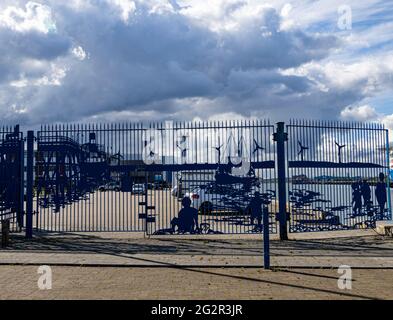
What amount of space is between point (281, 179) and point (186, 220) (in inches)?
121

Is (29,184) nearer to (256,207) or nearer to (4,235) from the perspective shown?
(4,235)

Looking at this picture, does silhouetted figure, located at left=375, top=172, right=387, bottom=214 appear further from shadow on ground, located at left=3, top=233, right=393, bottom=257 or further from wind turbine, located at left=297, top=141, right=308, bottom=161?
wind turbine, located at left=297, top=141, right=308, bottom=161

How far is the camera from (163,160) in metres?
13.3

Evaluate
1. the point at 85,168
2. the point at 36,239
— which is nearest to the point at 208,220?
the point at 85,168

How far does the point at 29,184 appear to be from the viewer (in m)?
13.3

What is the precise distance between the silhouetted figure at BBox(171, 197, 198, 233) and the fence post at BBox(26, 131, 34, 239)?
4.11 m

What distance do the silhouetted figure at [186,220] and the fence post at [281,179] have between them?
98.6 inches

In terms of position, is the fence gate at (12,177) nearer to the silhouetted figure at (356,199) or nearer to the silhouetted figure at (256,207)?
the silhouetted figure at (256,207)

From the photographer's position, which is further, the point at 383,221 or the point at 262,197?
the point at 383,221

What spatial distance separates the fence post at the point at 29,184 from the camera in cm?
1278

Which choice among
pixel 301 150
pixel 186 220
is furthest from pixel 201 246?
pixel 301 150

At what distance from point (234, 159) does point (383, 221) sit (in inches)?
208

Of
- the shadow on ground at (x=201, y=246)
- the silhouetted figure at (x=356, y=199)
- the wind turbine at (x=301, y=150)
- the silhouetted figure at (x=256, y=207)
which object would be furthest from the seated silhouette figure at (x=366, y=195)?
the silhouetted figure at (x=256, y=207)
